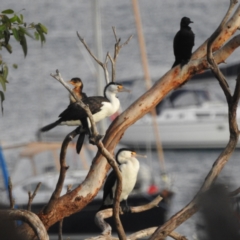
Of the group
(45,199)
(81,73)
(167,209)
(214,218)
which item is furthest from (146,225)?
(81,73)

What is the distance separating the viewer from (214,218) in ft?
11.8

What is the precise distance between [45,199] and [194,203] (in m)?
8.75

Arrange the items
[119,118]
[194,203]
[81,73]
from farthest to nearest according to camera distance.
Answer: [81,73] < [119,118] < [194,203]

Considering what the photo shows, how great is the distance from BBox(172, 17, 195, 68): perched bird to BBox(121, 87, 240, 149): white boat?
11.2 meters

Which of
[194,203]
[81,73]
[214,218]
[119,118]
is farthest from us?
[81,73]

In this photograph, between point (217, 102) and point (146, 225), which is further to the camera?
point (217, 102)

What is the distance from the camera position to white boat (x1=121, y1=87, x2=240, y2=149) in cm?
1695

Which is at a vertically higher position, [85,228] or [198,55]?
[198,55]

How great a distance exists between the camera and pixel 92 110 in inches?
195

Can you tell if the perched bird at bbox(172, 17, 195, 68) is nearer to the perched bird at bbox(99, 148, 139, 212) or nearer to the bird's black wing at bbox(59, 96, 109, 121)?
the bird's black wing at bbox(59, 96, 109, 121)

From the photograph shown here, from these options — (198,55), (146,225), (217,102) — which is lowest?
(146,225)

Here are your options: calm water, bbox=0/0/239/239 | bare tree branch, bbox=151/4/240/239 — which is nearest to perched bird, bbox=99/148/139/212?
bare tree branch, bbox=151/4/240/239

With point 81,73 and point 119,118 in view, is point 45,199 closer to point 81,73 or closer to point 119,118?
point 119,118

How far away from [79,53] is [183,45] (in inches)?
712
